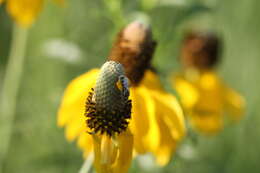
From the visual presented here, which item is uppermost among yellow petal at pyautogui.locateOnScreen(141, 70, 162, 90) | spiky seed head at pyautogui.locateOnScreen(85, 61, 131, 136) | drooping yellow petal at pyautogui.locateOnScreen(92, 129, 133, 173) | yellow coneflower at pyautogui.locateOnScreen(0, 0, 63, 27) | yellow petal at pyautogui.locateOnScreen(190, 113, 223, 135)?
yellow coneflower at pyautogui.locateOnScreen(0, 0, 63, 27)

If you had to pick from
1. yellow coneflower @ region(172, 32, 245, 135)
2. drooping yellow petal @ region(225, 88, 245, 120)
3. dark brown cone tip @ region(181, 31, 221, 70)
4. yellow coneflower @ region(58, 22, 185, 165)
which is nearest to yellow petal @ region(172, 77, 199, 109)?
yellow coneflower @ region(172, 32, 245, 135)

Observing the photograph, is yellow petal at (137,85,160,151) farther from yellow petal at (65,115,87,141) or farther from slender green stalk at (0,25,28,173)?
slender green stalk at (0,25,28,173)

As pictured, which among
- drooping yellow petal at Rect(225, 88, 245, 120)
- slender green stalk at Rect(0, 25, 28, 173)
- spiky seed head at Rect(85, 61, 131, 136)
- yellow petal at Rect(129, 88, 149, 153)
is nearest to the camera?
spiky seed head at Rect(85, 61, 131, 136)

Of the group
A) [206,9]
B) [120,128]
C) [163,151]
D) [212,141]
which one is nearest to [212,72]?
[212,141]

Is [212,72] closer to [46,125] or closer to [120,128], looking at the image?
[46,125]

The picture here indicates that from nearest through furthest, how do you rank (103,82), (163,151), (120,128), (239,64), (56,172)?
(103,82) → (120,128) → (163,151) → (56,172) → (239,64)

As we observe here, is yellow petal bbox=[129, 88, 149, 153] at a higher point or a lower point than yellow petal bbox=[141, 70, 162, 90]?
lower

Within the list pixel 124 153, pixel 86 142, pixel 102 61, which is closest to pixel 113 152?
pixel 124 153
